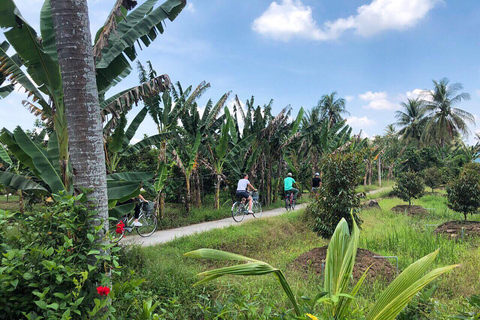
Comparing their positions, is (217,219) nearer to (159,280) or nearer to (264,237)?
(264,237)

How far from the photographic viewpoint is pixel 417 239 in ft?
24.8

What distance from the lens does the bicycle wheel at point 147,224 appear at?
29.3ft

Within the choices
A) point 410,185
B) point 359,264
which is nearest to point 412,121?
point 410,185

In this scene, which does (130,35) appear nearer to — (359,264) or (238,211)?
(359,264)

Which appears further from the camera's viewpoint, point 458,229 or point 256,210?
point 256,210

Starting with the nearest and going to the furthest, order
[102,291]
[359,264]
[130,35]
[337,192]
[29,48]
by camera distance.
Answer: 1. [102,291]
2. [29,48]
3. [130,35]
4. [359,264]
5. [337,192]

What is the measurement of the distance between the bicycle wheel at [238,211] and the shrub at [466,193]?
776cm

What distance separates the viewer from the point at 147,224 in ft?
29.6

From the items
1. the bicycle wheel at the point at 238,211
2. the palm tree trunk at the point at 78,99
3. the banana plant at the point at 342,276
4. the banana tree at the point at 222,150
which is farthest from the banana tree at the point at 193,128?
the banana plant at the point at 342,276

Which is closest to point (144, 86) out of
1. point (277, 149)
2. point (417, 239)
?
point (417, 239)

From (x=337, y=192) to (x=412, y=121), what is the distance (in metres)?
36.1

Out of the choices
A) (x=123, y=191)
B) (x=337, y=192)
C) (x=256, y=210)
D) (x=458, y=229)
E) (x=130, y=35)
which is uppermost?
(x=130, y=35)

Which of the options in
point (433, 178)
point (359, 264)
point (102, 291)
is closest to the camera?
point (102, 291)

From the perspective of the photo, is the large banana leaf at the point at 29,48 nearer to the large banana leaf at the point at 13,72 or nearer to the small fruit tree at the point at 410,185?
the large banana leaf at the point at 13,72
